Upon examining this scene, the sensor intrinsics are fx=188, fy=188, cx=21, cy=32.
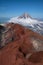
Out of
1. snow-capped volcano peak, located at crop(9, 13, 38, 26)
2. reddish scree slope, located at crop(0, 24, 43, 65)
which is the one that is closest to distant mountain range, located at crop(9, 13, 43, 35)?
snow-capped volcano peak, located at crop(9, 13, 38, 26)

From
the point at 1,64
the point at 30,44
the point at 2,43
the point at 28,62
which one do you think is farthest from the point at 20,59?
the point at 2,43

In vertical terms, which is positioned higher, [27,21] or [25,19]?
[25,19]

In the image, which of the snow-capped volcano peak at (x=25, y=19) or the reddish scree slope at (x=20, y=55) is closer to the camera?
the reddish scree slope at (x=20, y=55)

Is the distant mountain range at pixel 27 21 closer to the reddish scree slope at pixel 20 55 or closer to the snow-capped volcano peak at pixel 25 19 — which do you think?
the snow-capped volcano peak at pixel 25 19

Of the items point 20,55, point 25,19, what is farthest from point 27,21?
point 20,55

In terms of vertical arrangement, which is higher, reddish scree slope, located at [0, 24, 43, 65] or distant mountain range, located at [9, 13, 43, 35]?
reddish scree slope, located at [0, 24, 43, 65]

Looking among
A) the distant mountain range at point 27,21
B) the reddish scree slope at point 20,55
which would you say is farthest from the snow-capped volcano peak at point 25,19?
the reddish scree slope at point 20,55

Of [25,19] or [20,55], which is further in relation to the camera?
[25,19]

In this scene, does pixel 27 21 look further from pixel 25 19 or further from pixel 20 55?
pixel 20 55

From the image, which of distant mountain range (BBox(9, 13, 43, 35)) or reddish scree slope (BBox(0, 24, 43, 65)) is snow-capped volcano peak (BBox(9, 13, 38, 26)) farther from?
reddish scree slope (BBox(0, 24, 43, 65))

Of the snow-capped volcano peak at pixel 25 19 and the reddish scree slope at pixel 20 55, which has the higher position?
Result: the reddish scree slope at pixel 20 55

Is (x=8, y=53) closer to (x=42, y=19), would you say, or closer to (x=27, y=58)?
(x=27, y=58)
